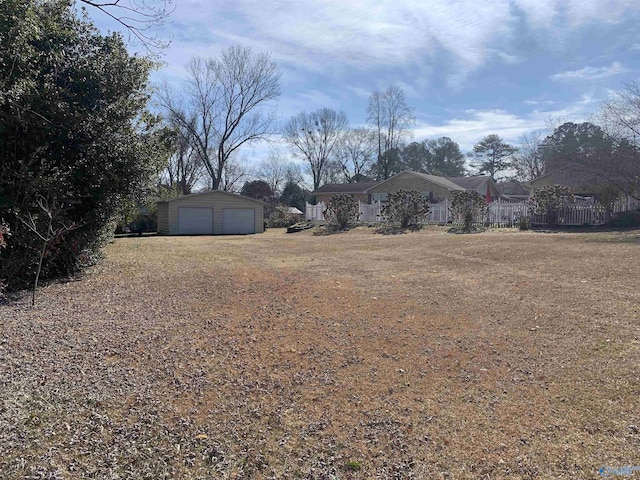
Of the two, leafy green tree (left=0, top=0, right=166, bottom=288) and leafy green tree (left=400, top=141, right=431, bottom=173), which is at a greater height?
leafy green tree (left=400, top=141, right=431, bottom=173)

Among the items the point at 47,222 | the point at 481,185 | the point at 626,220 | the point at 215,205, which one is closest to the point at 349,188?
the point at 481,185

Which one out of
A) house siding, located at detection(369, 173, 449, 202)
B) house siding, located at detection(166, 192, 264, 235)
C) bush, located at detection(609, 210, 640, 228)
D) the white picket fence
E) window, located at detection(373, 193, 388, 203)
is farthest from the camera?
window, located at detection(373, 193, 388, 203)

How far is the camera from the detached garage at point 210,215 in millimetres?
24922

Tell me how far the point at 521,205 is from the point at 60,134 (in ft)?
63.3

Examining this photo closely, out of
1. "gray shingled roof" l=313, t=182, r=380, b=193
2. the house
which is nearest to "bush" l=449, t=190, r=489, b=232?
the house

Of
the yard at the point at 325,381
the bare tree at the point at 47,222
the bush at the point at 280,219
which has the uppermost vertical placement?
the bush at the point at 280,219

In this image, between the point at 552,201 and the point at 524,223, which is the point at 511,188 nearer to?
the point at 552,201

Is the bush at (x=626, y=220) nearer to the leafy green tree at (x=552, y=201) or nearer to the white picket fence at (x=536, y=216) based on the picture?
the white picket fence at (x=536, y=216)

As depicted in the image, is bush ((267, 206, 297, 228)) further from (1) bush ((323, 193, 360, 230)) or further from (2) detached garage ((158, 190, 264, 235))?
(1) bush ((323, 193, 360, 230))

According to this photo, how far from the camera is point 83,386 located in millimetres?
3451

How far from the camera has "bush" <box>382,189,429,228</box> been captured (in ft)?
66.7

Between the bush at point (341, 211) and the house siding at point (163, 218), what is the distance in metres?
9.73

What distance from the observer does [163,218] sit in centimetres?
2533

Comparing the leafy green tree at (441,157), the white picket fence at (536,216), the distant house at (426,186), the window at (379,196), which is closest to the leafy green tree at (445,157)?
the leafy green tree at (441,157)
